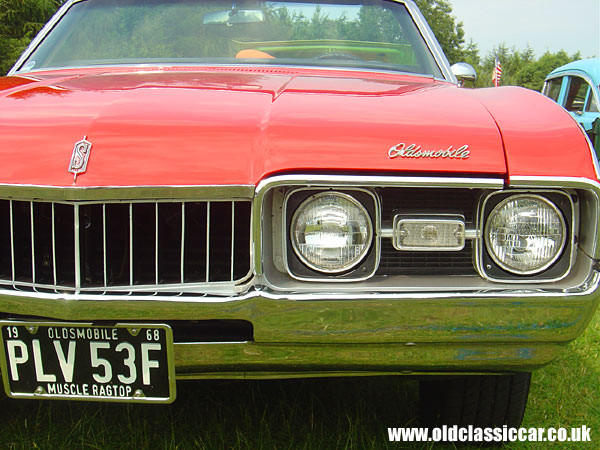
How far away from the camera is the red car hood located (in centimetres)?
142

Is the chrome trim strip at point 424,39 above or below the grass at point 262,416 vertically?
above

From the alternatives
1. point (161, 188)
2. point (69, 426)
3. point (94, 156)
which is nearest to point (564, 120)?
point (161, 188)

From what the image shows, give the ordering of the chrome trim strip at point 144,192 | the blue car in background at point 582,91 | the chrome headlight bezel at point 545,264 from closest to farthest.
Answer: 1. the chrome trim strip at point 144,192
2. the chrome headlight bezel at point 545,264
3. the blue car in background at point 582,91

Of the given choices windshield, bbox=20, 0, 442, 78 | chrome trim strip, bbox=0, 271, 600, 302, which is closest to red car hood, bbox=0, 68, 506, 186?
chrome trim strip, bbox=0, 271, 600, 302

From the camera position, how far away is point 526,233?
1.51 m

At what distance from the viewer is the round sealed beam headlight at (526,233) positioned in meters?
1.51

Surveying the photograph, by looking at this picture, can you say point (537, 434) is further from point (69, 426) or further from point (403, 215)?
point (69, 426)

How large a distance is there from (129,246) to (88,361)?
0.29 metres

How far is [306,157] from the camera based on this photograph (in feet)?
4.66

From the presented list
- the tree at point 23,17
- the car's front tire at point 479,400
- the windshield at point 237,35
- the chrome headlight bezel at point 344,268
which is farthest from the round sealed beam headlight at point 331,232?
the tree at point 23,17

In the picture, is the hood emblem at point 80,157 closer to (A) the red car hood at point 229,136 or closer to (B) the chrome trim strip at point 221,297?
(A) the red car hood at point 229,136

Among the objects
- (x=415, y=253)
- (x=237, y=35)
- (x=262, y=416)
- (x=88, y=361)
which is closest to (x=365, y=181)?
(x=415, y=253)

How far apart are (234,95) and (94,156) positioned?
1.56 feet

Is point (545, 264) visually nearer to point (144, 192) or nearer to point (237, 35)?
point (144, 192)
